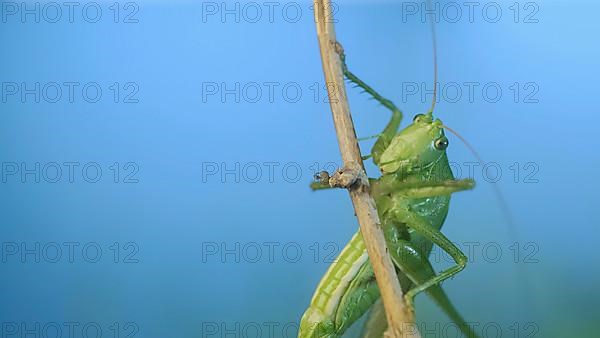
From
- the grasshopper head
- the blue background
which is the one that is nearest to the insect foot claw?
the grasshopper head

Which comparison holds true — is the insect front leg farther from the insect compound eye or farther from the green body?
the insect compound eye

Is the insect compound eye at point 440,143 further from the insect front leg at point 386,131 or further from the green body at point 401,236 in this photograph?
the insect front leg at point 386,131

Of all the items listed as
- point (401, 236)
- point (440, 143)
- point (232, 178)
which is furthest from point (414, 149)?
point (232, 178)

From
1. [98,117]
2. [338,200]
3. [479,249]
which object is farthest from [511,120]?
[98,117]

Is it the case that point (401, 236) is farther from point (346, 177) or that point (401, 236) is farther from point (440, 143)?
point (346, 177)

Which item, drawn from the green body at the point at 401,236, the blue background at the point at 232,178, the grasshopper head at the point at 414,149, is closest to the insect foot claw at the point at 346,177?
the green body at the point at 401,236

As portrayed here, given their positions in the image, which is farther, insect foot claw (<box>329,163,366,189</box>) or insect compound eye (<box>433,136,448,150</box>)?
insect compound eye (<box>433,136,448,150</box>)
